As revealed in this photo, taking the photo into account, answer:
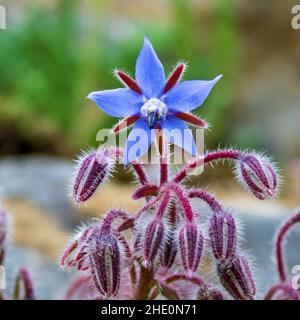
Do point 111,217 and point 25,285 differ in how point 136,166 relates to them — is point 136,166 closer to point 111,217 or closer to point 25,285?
point 111,217

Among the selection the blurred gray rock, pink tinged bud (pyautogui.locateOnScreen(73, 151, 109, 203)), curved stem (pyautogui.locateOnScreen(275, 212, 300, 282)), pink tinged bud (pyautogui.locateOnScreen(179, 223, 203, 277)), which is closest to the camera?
pink tinged bud (pyautogui.locateOnScreen(179, 223, 203, 277))

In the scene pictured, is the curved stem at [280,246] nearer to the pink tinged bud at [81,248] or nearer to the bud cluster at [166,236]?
the bud cluster at [166,236]

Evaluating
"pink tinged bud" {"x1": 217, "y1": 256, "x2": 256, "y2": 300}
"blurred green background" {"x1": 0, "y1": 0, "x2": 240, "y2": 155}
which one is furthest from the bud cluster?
"blurred green background" {"x1": 0, "y1": 0, "x2": 240, "y2": 155}

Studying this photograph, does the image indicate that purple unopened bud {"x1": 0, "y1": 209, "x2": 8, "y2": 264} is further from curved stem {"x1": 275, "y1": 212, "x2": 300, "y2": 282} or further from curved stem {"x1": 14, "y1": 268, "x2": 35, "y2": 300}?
curved stem {"x1": 275, "y1": 212, "x2": 300, "y2": 282}

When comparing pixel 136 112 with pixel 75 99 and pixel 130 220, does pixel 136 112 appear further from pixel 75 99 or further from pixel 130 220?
pixel 75 99

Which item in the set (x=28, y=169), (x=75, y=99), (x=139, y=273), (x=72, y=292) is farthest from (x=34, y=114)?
(x=139, y=273)

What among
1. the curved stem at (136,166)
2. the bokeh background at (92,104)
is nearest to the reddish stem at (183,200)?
the curved stem at (136,166)

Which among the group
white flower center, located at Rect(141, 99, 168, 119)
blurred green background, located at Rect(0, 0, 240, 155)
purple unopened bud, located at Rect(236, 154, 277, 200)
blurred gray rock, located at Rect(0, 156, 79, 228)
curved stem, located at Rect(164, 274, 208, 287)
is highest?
blurred green background, located at Rect(0, 0, 240, 155)
